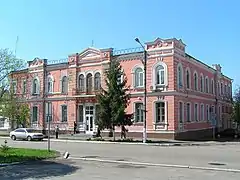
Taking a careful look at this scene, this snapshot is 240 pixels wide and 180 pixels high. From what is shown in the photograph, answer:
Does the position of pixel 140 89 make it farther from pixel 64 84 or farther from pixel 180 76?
pixel 64 84

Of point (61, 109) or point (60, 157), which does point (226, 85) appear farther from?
point (60, 157)

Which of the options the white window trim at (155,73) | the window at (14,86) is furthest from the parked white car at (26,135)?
the white window trim at (155,73)

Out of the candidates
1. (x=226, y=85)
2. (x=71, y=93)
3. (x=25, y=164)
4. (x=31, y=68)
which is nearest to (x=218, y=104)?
(x=226, y=85)

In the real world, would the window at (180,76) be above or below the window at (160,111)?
above

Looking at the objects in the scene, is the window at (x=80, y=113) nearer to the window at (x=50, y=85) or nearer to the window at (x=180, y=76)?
the window at (x=50, y=85)

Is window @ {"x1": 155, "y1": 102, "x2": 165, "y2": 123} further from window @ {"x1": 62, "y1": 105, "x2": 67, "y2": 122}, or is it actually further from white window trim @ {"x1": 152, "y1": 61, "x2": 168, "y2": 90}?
window @ {"x1": 62, "y1": 105, "x2": 67, "y2": 122}

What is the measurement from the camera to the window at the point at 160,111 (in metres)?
38.7

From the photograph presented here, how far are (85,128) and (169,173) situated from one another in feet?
104

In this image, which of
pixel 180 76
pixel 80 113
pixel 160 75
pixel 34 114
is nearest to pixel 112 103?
pixel 160 75

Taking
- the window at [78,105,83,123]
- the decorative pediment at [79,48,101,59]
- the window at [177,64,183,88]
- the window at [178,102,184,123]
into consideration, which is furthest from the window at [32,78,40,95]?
the window at [178,102,184,123]

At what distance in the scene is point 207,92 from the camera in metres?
49.8

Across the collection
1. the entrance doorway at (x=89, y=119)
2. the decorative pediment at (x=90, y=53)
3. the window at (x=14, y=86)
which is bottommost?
the entrance doorway at (x=89, y=119)

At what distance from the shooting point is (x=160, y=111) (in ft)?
128

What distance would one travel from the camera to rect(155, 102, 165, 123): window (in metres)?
38.7
